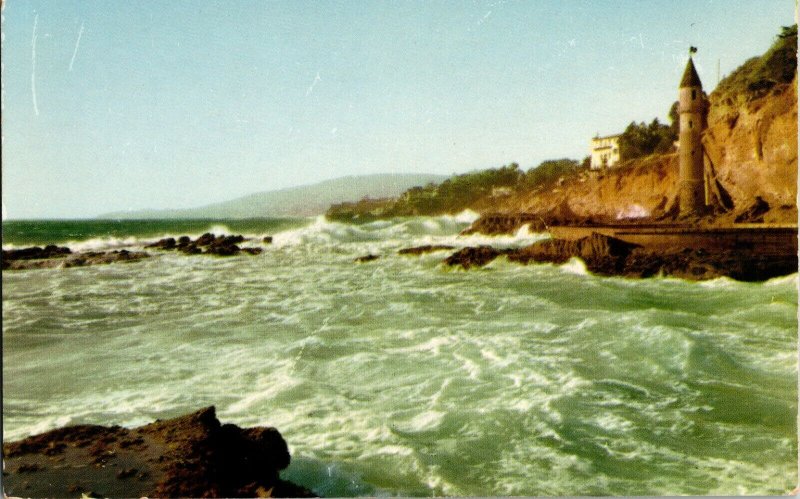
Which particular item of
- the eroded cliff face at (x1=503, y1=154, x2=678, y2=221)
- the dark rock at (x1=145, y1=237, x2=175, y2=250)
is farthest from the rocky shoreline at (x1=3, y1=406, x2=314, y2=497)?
the eroded cliff face at (x1=503, y1=154, x2=678, y2=221)

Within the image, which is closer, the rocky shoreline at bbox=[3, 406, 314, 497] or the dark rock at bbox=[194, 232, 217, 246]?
the rocky shoreline at bbox=[3, 406, 314, 497]

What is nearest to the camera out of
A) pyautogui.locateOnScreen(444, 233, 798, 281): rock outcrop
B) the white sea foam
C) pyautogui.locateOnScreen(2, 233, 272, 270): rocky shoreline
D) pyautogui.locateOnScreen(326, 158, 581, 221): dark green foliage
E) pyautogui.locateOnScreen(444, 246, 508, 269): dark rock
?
pyautogui.locateOnScreen(444, 233, 798, 281): rock outcrop

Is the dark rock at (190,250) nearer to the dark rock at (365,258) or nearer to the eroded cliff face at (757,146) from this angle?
the dark rock at (365,258)

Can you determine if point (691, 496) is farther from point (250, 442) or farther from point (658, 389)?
point (250, 442)

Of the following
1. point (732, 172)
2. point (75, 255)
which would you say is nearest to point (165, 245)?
point (75, 255)

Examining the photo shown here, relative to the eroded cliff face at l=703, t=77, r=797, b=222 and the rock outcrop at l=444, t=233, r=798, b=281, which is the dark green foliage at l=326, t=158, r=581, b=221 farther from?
the eroded cliff face at l=703, t=77, r=797, b=222

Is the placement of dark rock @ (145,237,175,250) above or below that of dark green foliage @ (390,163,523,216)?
below
